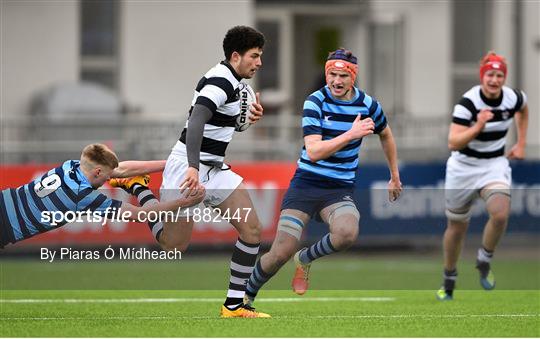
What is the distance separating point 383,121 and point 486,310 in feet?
6.33

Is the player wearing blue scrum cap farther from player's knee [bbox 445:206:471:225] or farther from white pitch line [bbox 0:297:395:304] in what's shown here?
player's knee [bbox 445:206:471:225]

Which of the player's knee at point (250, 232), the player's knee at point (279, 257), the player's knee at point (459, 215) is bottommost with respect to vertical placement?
the player's knee at point (279, 257)

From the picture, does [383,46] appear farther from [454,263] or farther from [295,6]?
[454,263]

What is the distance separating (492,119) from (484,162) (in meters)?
0.42

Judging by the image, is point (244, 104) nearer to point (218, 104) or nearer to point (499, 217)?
point (218, 104)

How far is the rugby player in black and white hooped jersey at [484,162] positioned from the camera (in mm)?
12914

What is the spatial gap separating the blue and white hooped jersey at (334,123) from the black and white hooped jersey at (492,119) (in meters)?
2.13

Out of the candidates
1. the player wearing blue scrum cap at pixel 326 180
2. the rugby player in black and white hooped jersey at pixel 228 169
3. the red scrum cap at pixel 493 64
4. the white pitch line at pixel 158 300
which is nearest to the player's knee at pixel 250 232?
the rugby player in black and white hooped jersey at pixel 228 169

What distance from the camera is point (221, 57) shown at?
2267cm

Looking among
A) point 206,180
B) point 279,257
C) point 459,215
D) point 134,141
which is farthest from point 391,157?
point 134,141

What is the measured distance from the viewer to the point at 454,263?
13281mm

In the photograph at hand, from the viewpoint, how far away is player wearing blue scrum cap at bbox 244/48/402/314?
10703 millimetres

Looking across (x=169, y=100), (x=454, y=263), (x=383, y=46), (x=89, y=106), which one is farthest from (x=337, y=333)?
(x=383, y=46)

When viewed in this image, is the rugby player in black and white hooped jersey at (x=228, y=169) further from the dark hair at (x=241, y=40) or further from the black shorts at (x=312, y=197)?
the black shorts at (x=312, y=197)
